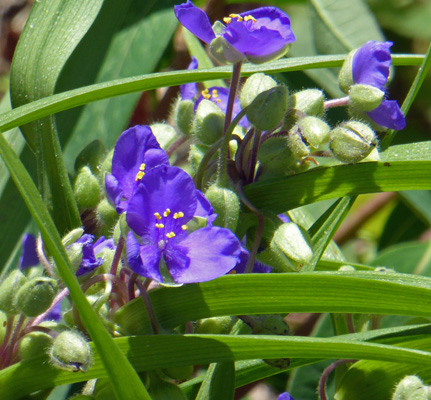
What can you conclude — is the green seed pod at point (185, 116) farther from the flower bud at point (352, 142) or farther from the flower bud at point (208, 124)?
the flower bud at point (352, 142)

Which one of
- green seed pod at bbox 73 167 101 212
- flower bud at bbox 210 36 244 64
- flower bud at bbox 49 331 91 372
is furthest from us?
green seed pod at bbox 73 167 101 212

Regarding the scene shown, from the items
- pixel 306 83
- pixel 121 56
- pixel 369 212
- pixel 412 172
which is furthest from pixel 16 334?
pixel 369 212

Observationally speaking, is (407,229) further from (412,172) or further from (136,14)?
(412,172)

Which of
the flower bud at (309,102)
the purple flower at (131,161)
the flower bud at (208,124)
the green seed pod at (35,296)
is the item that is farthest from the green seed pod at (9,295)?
the flower bud at (309,102)

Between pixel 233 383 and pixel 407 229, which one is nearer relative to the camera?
pixel 233 383

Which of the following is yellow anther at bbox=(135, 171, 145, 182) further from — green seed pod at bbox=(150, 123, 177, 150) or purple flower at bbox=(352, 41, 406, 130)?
purple flower at bbox=(352, 41, 406, 130)

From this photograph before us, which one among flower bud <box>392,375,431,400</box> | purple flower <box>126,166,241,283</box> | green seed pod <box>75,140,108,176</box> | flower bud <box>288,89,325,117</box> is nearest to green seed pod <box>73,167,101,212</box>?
green seed pod <box>75,140,108,176</box>
